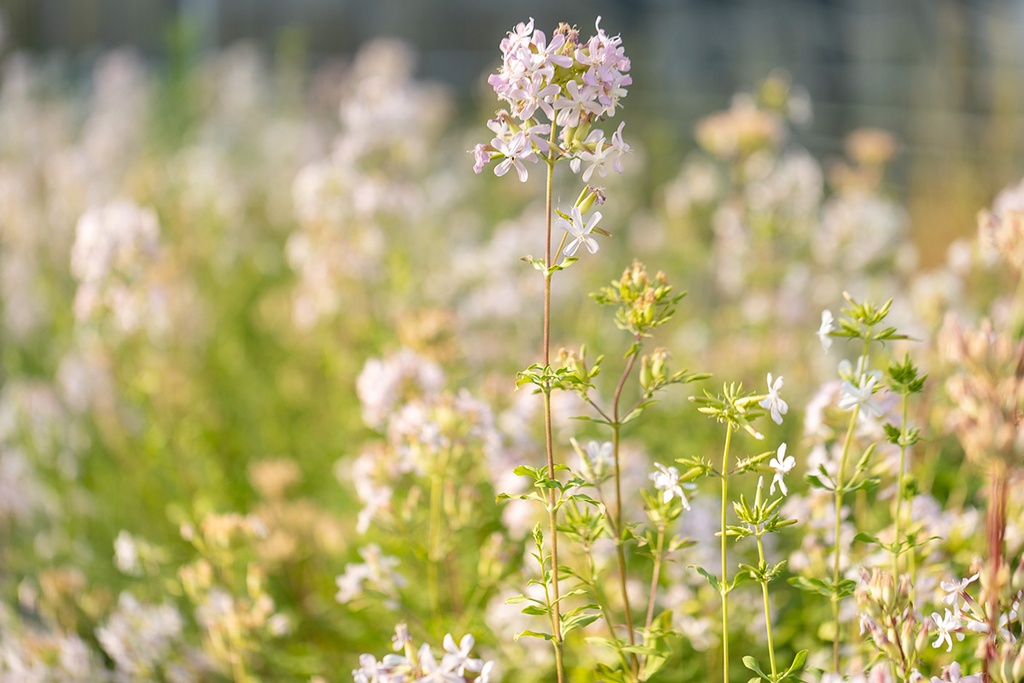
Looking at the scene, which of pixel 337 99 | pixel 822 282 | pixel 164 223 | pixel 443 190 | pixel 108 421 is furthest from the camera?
pixel 337 99

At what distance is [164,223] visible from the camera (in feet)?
14.3

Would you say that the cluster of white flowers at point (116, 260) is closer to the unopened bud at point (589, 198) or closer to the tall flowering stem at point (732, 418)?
the unopened bud at point (589, 198)

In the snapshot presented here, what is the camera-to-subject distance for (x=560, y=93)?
1400 millimetres

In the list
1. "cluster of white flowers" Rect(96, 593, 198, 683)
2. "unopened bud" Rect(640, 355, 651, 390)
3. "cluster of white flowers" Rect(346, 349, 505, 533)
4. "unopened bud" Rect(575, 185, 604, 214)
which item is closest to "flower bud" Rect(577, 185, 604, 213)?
"unopened bud" Rect(575, 185, 604, 214)

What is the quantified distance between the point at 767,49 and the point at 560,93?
891 cm

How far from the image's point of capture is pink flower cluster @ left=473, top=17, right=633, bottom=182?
1.36m

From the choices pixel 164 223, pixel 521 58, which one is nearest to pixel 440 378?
pixel 521 58

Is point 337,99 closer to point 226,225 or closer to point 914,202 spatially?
point 226,225

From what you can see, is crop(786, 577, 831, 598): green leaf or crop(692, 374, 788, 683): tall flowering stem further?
crop(786, 577, 831, 598): green leaf

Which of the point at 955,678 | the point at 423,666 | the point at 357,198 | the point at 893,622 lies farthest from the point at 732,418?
the point at 357,198

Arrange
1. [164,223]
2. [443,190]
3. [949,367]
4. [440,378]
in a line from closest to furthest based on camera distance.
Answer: [440,378]
[949,367]
[164,223]
[443,190]

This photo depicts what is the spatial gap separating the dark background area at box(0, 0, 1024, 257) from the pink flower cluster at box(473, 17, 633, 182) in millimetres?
3155

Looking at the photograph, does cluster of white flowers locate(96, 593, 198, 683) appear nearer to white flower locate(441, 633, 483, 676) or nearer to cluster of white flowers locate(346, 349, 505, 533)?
cluster of white flowers locate(346, 349, 505, 533)

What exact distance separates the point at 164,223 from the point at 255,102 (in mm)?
2749
